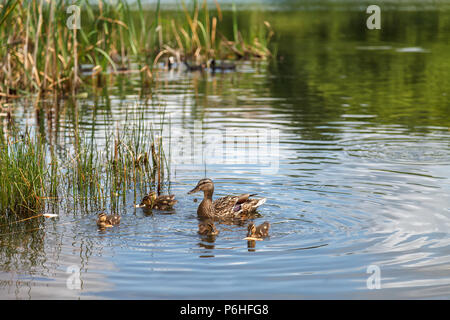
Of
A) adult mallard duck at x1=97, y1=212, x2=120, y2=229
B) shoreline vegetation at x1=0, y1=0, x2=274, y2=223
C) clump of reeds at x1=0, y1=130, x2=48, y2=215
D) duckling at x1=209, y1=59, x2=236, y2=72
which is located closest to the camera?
adult mallard duck at x1=97, y1=212, x2=120, y2=229

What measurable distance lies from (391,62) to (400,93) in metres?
8.10

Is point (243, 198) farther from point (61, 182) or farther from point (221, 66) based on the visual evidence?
point (221, 66)

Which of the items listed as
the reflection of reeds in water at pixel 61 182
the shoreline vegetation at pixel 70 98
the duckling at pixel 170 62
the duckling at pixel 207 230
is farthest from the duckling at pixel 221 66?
the duckling at pixel 207 230

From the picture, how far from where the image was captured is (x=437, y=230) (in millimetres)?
8438

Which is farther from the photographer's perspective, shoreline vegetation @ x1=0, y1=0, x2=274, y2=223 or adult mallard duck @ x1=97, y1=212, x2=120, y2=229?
shoreline vegetation @ x1=0, y1=0, x2=274, y2=223

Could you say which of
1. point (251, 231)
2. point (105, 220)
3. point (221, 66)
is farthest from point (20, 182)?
point (221, 66)

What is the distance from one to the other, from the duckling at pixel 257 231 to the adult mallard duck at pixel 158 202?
170cm

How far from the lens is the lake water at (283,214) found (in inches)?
270

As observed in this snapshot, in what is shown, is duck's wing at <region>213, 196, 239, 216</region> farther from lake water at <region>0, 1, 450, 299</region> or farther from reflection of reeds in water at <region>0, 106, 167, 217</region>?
reflection of reeds in water at <region>0, 106, 167, 217</region>

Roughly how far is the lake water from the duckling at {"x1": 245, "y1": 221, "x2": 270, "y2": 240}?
0.10m

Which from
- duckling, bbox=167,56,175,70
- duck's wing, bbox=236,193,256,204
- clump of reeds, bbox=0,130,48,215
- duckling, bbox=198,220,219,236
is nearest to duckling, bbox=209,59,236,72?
duckling, bbox=167,56,175,70

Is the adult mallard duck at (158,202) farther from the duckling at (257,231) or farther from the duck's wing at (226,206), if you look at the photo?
the duckling at (257,231)

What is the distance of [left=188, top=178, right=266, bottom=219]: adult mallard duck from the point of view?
9.29 metres
